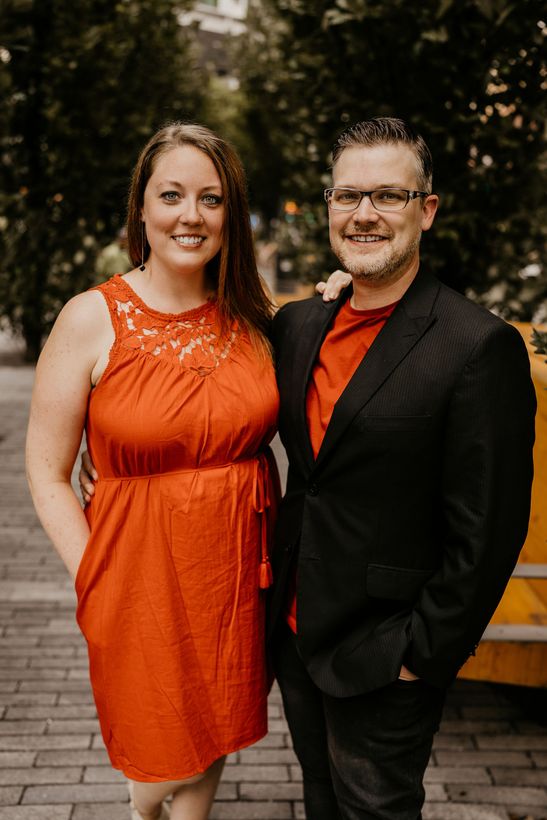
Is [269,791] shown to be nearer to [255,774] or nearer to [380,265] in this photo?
[255,774]

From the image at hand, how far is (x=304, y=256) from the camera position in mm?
9508

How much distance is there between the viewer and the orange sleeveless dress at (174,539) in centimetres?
230

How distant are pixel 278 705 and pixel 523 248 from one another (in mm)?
3892

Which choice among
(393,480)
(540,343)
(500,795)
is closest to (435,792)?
(500,795)

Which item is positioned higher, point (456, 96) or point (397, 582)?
point (456, 96)

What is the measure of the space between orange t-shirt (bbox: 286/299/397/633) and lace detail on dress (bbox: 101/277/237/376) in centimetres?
32

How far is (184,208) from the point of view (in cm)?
233

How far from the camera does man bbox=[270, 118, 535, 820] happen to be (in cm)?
195

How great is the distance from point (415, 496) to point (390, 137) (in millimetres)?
951

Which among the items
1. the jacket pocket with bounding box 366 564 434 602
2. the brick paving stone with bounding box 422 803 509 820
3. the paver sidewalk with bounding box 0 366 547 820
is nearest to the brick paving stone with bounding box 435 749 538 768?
the paver sidewalk with bounding box 0 366 547 820

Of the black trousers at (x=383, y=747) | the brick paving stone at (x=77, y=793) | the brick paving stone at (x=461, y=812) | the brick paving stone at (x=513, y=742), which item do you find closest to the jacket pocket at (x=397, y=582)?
the black trousers at (x=383, y=747)

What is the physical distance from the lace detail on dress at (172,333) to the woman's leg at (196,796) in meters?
1.33

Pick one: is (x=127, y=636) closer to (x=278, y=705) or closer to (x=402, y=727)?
(x=402, y=727)

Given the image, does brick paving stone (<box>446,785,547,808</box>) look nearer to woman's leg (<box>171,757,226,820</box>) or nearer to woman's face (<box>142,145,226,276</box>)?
woman's leg (<box>171,757,226,820</box>)
